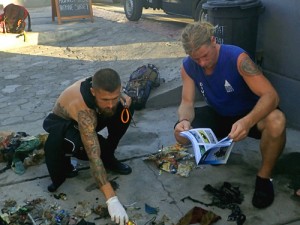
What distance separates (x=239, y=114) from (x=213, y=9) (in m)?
1.74

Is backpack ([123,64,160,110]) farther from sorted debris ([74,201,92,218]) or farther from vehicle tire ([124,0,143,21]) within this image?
vehicle tire ([124,0,143,21])

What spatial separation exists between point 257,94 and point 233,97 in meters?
0.24

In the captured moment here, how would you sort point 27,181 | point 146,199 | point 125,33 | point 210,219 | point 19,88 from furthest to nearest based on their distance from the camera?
point 125,33 → point 19,88 → point 27,181 → point 146,199 → point 210,219

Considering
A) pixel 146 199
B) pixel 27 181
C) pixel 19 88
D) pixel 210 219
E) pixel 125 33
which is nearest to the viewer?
pixel 210 219

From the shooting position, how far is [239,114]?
340 cm

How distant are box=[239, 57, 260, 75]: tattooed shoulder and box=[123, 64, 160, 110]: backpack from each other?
2136 millimetres

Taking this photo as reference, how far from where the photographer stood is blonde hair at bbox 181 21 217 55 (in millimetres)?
3044

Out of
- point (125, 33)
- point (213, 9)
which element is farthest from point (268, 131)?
point (125, 33)

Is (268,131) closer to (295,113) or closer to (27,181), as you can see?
(295,113)

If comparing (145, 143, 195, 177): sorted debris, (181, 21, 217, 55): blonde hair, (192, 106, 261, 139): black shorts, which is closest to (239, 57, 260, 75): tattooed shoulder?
(181, 21, 217, 55): blonde hair

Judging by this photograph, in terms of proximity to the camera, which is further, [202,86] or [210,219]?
[202,86]

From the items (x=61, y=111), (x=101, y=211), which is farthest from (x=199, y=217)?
(x=61, y=111)

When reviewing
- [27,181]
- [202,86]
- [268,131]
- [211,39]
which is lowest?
[27,181]

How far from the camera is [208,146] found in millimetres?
2902
